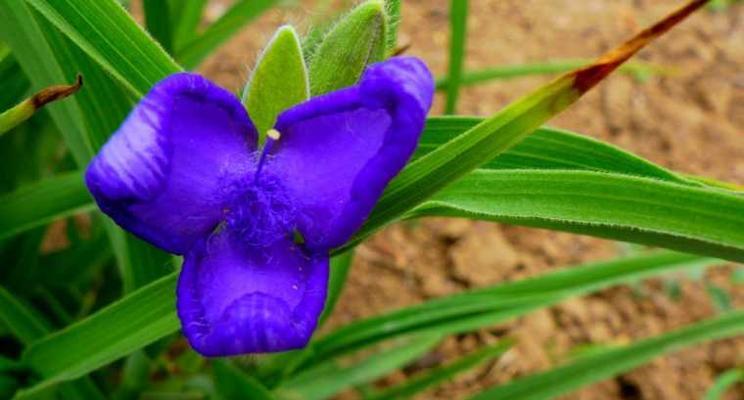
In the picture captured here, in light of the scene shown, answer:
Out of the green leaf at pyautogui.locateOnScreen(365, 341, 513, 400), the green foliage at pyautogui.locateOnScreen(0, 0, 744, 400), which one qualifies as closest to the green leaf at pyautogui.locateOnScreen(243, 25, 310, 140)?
the green foliage at pyautogui.locateOnScreen(0, 0, 744, 400)

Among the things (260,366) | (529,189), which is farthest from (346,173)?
(260,366)

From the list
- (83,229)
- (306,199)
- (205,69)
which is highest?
(306,199)

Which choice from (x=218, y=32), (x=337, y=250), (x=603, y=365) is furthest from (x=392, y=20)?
(x=603, y=365)

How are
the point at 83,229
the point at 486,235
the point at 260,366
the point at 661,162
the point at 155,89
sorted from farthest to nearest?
the point at 661,162, the point at 486,235, the point at 83,229, the point at 260,366, the point at 155,89

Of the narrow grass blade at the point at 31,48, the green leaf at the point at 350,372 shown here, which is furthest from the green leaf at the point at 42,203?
the green leaf at the point at 350,372

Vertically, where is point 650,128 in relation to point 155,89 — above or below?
below

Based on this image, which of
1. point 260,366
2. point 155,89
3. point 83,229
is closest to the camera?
point 155,89

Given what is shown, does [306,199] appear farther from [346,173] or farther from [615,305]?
[615,305]

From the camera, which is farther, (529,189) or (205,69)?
(205,69)

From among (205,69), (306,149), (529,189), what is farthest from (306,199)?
(205,69)
